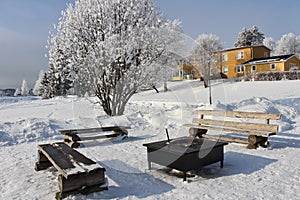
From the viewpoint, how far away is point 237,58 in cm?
4291

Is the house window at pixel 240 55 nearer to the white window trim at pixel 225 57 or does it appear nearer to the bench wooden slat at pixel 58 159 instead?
the white window trim at pixel 225 57

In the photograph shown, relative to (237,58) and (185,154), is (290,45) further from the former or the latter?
(185,154)

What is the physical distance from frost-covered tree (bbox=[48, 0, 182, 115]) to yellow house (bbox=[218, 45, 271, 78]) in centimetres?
3097

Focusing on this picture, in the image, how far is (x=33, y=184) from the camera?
484 centimetres

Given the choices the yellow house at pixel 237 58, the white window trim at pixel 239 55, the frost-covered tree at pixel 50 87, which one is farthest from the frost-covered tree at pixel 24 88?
the white window trim at pixel 239 55

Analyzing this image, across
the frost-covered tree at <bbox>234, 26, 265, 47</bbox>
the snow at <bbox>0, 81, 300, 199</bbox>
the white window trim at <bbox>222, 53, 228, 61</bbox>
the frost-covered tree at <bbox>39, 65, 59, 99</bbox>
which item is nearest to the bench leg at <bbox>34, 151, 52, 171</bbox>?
the snow at <bbox>0, 81, 300, 199</bbox>

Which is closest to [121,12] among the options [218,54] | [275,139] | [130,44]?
[130,44]

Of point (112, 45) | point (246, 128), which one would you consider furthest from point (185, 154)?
point (112, 45)

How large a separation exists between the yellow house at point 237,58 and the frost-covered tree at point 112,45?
102 feet

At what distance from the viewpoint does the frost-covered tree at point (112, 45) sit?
12.6m

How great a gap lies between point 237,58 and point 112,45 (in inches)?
1349

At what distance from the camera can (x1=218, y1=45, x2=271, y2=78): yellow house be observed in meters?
42.2

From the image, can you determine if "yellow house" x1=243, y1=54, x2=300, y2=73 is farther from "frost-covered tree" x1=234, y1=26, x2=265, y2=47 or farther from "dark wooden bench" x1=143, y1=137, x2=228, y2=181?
"dark wooden bench" x1=143, y1=137, x2=228, y2=181

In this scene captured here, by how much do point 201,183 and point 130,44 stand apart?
29.1 ft
